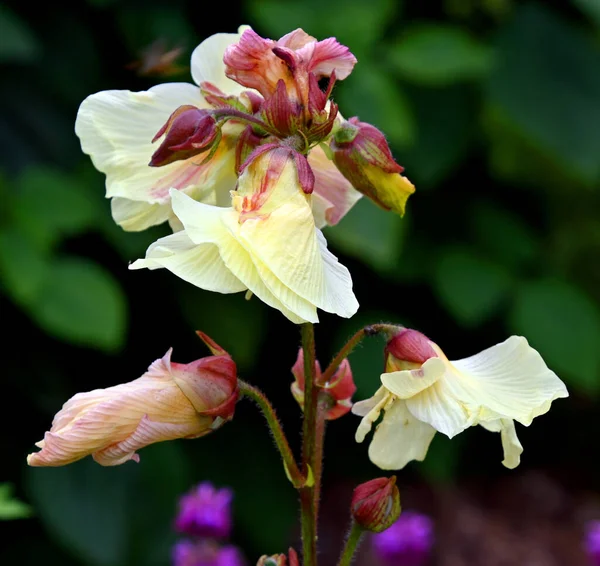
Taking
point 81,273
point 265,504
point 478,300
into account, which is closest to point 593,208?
point 478,300

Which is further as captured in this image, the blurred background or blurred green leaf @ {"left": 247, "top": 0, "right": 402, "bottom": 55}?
blurred green leaf @ {"left": 247, "top": 0, "right": 402, "bottom": 55}

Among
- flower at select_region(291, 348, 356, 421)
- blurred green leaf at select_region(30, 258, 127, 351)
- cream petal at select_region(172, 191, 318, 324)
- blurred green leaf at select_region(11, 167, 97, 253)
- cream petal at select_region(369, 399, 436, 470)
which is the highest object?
cream petal at select_region(172, 191, 318, 324)

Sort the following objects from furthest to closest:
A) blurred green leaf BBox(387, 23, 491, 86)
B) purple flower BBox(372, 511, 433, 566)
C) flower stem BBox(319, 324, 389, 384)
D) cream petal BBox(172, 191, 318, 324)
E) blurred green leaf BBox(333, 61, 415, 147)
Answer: blurred green leaf BBox(387, 23, 491, 86) → blurred green leaf BBox(333, 61, 415, 147) → purple flower BBox(372, 511, 433, 566) → flower stem BBox(319, 324, 389, 384) → cream petal BBox(172, 191, 318, 324)

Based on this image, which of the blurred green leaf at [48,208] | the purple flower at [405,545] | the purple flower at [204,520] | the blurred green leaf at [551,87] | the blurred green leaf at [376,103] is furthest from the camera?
the blurred green leaf at [551,87]

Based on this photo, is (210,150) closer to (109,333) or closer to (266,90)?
(266,90)

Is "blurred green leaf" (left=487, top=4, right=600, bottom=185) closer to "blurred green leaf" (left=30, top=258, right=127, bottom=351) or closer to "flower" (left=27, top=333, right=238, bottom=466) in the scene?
"blurred green leaf" (left=30, top=258, right=127, bottom=351)

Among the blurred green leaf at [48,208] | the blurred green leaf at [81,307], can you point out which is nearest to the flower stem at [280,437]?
the blurred green leaf at [81,307]

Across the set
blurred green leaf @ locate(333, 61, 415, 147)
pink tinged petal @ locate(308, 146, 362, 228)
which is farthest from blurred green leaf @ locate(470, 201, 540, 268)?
pink tinged petal @ locate(308, 146, 362, 228)

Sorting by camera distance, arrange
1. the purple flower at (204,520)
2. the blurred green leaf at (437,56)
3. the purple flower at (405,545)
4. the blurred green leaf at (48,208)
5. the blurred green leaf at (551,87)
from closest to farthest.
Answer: the purple flower at (204,520), the purple flower at (405,545), the blurred green leaf at (48,208), the blurred green leaf at (437,56), the blurred green leaf at (551,87)

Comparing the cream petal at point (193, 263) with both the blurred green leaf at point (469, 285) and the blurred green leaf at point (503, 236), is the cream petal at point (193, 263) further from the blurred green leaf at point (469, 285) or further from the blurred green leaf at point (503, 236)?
the blurred green leaf at point (503, 236)
